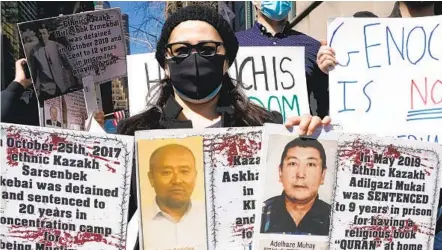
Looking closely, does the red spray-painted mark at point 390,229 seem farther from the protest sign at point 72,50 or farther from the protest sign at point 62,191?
the protest sign at point 72,50

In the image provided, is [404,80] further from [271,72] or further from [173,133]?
[173,133]

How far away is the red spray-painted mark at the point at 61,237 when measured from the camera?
232 centimetres

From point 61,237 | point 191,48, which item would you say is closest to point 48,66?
point 191,48

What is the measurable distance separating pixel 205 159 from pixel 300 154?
0.96 ft

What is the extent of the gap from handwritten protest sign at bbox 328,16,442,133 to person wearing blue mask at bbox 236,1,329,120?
651 millimetres

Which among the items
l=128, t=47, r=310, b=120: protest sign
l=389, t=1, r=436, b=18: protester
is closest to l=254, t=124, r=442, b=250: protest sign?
l=389, t=1, r=436, b=18: protester

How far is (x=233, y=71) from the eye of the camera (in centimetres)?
383

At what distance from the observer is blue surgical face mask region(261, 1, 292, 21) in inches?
166

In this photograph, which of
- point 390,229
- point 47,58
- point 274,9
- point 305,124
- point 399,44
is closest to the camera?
point 305,124

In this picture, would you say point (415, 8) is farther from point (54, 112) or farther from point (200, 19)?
point (54, 112)

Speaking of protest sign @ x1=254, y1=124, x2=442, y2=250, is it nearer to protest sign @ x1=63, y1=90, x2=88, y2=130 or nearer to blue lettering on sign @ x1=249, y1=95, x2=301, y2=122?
blue lettering on sign @ x1=249, y1=95, x2=301, y2=122

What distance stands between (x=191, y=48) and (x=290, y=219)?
69cm

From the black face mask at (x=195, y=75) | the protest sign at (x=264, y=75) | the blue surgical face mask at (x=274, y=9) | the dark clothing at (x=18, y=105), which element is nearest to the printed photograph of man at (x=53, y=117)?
the dark clothing at (x=18, y=105)

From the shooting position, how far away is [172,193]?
234cm
